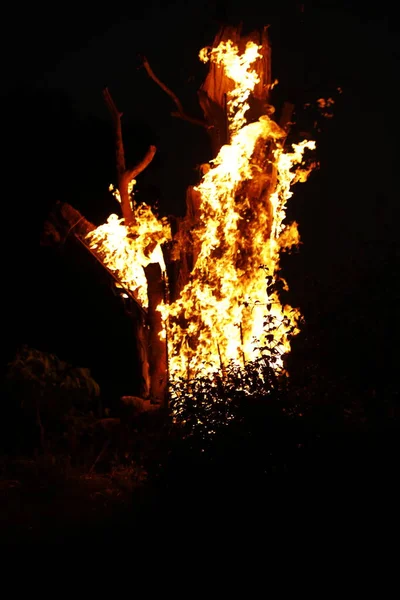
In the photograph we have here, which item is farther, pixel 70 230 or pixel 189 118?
pixel 189 118

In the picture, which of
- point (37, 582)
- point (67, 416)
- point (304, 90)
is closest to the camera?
point (37, 582)

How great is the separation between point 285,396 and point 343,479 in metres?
0.71

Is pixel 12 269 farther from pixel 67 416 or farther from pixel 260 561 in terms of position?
pixel 260 561

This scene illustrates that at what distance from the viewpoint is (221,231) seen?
8008 millimetres

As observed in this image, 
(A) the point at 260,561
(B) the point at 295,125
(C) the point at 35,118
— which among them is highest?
(C) the point at 35,118

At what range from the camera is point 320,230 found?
8539 mm

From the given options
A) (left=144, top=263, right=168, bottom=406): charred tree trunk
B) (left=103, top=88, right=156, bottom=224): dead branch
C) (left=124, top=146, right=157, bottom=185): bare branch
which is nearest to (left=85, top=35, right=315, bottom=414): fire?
(left=103, top=88, right=156, bottom=224): dead branch

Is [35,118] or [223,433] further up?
[35,118]

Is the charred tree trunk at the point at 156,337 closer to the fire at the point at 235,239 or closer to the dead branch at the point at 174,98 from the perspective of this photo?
the fire at the point at 235,239

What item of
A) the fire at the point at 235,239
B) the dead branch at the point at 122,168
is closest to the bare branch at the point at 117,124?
the dead branch at the point at 122,168

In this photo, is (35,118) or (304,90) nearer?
(304,90)

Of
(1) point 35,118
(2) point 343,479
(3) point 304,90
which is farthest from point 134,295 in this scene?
(1) point 35,118

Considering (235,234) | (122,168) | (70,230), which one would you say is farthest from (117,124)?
(235,234)

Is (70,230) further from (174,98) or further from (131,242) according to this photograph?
(174,98)
